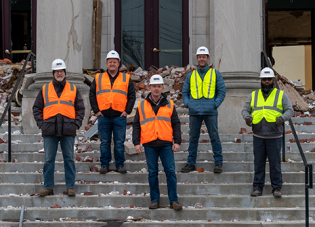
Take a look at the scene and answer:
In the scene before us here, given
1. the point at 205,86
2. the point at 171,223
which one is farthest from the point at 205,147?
the point at 171,223

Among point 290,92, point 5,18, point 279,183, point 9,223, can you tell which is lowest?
point 9,223

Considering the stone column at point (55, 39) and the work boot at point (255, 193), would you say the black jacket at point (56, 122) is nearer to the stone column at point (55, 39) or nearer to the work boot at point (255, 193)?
the work boot at point (255, 193)

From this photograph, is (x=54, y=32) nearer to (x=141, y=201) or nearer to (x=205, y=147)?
(x=205, y=147)

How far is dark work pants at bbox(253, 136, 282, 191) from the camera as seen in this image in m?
6.17

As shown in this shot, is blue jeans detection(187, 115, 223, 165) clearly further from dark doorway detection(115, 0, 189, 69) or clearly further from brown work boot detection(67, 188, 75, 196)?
dark doorway detection(115, 0, 189, 69)

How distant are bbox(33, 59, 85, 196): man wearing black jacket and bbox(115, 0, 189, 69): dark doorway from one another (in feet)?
24.2

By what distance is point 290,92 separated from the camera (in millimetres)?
11039

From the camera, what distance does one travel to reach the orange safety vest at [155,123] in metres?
5.85

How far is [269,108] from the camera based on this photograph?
6227 millimetres

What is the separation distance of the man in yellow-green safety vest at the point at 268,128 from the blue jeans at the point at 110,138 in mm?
2013

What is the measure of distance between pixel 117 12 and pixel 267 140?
28.6ft

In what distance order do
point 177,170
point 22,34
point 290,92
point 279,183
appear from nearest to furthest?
point 279,183
point 177,170
point 290,92
point 22,34

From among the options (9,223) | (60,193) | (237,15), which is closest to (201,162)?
(60,193)

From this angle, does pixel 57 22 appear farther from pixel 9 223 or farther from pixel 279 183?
pixel 279 183
